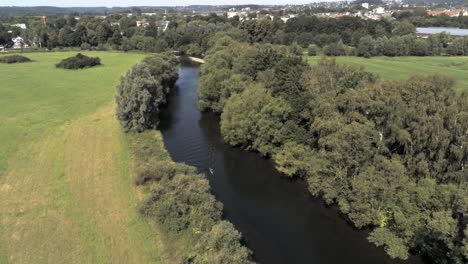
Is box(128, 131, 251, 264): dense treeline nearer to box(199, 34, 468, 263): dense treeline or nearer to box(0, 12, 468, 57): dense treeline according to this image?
box(199, 34, 468, 263): dense treeline

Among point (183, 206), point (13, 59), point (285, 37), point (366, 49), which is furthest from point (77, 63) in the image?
point (366, 49)

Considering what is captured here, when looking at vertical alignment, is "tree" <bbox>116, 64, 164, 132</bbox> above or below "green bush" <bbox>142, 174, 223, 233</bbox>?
above

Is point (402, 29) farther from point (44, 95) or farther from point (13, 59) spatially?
point (13, 59)

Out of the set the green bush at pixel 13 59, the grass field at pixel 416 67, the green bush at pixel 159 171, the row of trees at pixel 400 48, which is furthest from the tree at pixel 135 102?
the row of trees at pixel 400 48

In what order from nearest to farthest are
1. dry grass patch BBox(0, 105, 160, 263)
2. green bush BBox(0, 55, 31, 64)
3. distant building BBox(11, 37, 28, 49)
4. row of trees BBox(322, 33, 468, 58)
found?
dry grass patch BBox(0, 105, 160, 263)
green bush BBox(0, 55, 31, 64)
row of trees BBox(322, 33, 468, 58)
distant building BBox(11, 37, 28, 49)

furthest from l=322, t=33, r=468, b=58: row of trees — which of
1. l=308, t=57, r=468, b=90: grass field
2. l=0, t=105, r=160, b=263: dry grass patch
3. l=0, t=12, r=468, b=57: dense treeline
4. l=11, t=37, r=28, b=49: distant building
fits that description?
l=11, t=37, r=28, b=49: distant building

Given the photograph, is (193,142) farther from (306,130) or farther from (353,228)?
(353,228)

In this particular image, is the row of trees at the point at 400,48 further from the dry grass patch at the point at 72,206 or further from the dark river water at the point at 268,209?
the dry grass patch at the point at 72,206
